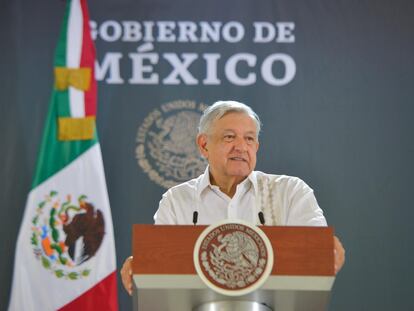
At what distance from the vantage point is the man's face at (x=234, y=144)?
10.8ft

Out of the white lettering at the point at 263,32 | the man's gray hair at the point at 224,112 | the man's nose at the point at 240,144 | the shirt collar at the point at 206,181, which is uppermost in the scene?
the white lettering at the point at 263,32

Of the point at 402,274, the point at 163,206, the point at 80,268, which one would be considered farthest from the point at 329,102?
the point at 163,206

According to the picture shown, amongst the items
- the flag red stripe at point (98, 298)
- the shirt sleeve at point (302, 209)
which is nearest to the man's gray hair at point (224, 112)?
the shirt sleeve at point (302, 209)

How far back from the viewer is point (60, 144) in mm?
5152

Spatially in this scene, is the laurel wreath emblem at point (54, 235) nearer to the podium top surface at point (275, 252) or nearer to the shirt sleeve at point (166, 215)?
the shirt sleeve at point (166, 215)

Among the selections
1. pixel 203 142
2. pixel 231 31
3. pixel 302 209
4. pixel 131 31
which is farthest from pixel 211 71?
pixel 302 209

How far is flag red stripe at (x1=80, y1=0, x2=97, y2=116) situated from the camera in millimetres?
5148

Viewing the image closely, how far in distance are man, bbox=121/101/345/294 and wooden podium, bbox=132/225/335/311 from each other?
33.8 inches

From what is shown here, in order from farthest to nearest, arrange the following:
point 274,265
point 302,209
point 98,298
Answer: point 98,298, point 302,209, point 274,265

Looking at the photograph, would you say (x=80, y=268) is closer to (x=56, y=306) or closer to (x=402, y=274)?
(x=56, y=306)

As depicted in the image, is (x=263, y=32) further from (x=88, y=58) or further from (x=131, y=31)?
(x=88, y=58)

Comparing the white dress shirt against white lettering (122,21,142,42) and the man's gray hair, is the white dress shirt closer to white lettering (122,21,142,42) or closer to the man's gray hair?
the man's gray hair

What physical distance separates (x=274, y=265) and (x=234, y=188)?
117 cm

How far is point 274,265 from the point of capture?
90.4 inches
